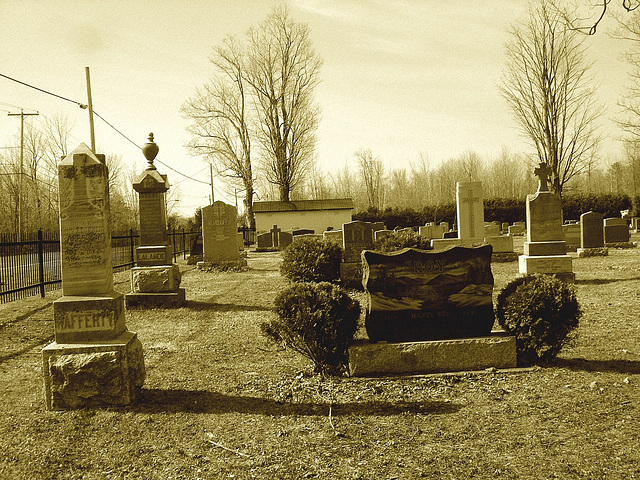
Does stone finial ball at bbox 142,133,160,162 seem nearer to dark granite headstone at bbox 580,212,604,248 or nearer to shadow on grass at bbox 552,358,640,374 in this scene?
shadow on grass at bbox 552,358,640,374

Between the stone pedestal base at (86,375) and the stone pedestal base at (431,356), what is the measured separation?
225cm

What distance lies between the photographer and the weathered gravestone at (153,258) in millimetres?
Answer: 10984

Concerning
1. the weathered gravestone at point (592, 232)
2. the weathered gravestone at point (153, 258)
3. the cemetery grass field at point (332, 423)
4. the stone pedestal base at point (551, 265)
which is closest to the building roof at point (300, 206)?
the weathered gravestone at point (592, 232)

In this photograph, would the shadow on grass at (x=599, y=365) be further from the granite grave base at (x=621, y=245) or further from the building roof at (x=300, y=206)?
the building roof at (x=300, y=206)

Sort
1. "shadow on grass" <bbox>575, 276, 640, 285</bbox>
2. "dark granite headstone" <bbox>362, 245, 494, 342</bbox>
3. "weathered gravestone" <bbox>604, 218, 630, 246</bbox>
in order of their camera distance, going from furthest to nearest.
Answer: "weathered gravestone" <bbox>604, 218, 630, 246</bbox>, "shadow on grass" <bbox>575, 276, 640, 285</bbox>, "dark granite headstone" <bbox>362, 245, 494, 342</bbox>

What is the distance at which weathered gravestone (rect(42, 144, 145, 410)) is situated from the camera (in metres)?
4.61

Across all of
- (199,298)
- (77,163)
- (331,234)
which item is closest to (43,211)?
(331,234)

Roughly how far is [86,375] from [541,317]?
4.48 m

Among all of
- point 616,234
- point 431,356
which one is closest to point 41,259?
point 431,356

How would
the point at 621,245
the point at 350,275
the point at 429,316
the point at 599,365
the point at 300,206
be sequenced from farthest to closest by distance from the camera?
the point at 300,206, the point at 621,245, the point at 350,275, the point at 429,316, the point at 599,365

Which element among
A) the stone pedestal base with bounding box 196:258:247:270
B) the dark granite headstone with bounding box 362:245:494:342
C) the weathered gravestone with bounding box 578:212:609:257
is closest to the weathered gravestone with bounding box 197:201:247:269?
the stone pedestal base with bounding box 196:258:247:270

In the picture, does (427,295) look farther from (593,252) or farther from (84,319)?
(593,252)

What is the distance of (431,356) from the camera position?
5.30 meters

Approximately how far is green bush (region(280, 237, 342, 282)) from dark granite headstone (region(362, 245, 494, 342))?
23.4 feet
